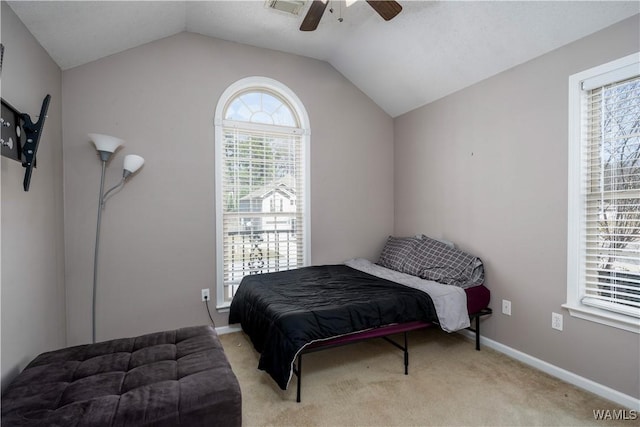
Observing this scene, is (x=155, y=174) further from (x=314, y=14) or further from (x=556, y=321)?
(x=556, y=321)

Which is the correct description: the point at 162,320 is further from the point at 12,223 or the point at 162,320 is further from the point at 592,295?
the point at 592,295

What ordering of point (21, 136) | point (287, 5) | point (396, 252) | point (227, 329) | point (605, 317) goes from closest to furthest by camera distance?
point (21, 136)
point (605, 317)
point (287, 5)
point (227, 329)
point (396, 252)

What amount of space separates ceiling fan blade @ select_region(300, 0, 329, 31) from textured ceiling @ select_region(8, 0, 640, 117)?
53 centimetres

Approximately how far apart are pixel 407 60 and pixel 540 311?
251cm

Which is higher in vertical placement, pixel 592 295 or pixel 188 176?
pixel 188 176

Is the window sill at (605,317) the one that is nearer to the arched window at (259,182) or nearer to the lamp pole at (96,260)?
the arched window at (259,182)

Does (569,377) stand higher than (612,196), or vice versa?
(612,196)

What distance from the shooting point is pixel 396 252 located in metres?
3.50

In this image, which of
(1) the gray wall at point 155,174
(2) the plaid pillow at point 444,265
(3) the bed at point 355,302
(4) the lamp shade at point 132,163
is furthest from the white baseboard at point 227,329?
(2) the plaid pillow at point 444,265

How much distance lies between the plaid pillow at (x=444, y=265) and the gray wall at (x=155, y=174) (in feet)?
3.64

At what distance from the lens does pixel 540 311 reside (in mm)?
2469

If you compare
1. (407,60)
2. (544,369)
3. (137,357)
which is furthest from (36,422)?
(407,60)

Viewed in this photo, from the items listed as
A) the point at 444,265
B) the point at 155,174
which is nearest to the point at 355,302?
the point at 444,265

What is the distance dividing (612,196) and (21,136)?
3664 mm
